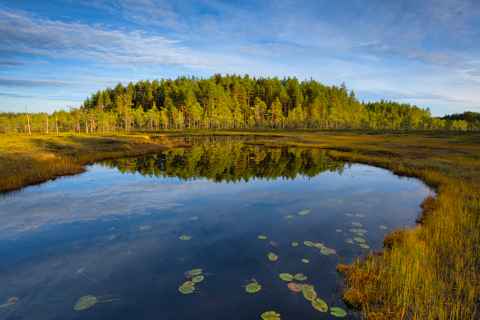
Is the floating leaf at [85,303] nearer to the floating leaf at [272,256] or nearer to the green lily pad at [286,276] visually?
the green lily pad at [286,276]

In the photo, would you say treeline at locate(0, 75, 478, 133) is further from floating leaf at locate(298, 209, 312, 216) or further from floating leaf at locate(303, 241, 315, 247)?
floating leaf at locate(303, 241, 315, 247)

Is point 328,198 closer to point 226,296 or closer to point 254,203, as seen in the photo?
point 254,203

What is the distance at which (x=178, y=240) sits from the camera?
41.8ft

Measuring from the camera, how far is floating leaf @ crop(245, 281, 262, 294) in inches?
347

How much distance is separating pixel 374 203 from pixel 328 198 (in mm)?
3099

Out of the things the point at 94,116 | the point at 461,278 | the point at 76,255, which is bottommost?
the point at 76,255

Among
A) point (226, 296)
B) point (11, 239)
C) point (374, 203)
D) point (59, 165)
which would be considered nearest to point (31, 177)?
point (59, 165)

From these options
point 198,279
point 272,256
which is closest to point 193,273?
point 198,279

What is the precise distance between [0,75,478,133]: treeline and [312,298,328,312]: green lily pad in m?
128

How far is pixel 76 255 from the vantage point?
11.3 m

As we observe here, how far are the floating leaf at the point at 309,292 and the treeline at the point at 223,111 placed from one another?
12688 centimetres

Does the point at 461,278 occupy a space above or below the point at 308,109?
below

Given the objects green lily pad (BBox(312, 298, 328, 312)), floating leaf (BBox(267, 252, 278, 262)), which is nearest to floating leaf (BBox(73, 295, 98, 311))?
floating leaf (BBox(267, 252, 278, 262))

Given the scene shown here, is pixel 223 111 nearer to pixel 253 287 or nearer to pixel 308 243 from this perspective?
pixel 308 243
